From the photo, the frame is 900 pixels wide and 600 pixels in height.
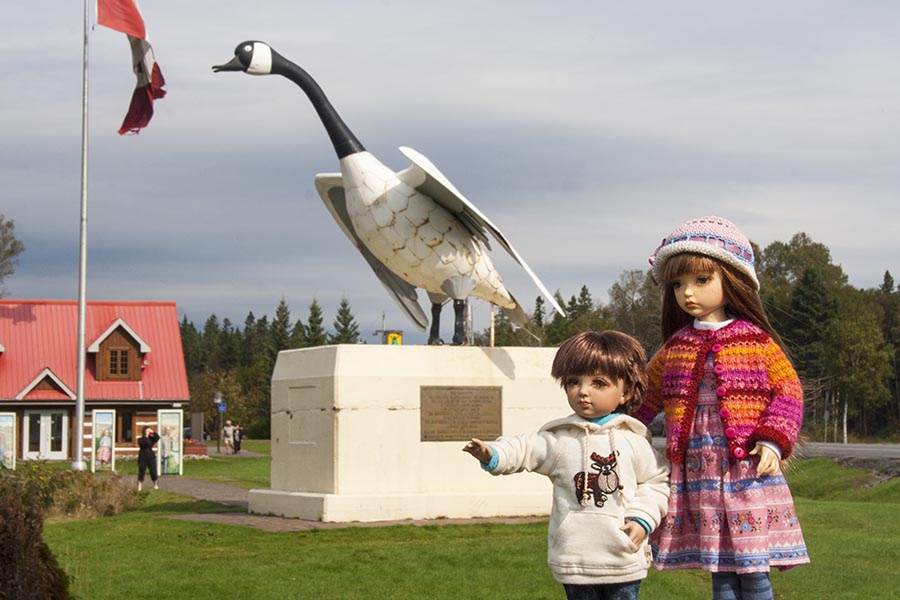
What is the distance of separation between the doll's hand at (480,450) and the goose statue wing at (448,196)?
815 cm

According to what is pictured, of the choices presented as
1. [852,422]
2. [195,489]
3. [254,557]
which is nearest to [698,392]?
[254,557]

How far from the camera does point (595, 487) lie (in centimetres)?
454

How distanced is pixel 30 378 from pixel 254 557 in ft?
86.9

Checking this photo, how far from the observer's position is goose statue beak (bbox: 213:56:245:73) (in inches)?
530

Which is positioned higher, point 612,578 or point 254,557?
point 612,578

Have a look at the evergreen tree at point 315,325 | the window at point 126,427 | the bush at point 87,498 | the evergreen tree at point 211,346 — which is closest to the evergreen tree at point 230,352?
the evergreen tree at point 211,346

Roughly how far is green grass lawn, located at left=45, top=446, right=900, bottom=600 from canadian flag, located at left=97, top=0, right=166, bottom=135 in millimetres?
10590

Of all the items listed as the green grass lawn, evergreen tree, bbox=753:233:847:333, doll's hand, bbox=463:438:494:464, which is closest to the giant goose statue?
the green grass lawn

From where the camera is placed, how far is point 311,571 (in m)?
9.56

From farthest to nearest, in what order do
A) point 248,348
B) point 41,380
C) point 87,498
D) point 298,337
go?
point 248,348
point 298,337
point 41,380
point 87,498

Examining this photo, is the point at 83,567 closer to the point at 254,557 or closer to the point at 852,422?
the point at 254,557

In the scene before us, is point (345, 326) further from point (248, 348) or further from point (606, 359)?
point (606, 359)

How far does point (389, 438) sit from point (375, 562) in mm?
3449

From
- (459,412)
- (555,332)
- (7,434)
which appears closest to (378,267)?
(459,412)
